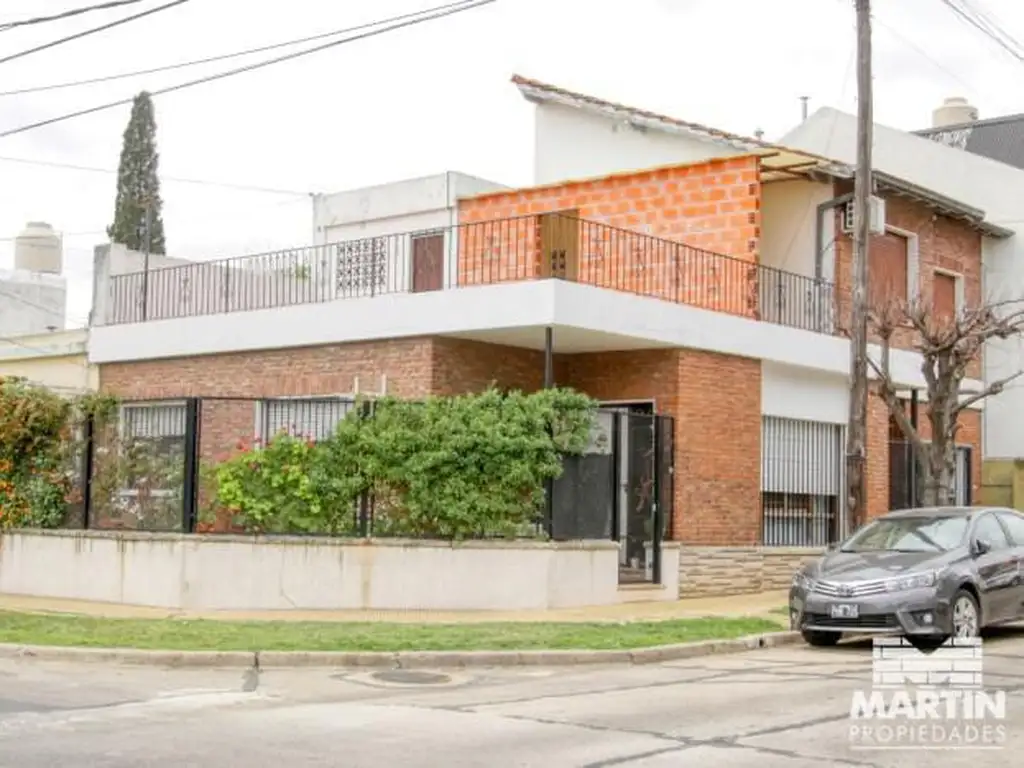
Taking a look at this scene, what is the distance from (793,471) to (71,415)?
10965 millimetres

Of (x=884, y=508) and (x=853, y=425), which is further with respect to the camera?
(x=884, y=508)

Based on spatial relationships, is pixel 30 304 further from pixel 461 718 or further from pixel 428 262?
pixel 461 718

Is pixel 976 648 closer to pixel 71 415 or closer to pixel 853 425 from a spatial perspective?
pixel 853 425

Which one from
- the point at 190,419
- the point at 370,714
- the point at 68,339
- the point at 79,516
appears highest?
the point at 68,339

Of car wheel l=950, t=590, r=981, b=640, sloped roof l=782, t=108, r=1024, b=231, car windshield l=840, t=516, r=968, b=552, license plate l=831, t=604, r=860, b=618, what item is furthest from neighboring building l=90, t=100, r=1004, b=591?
car wheel l=950, t=590, r=981, b=640

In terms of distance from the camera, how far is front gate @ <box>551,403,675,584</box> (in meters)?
17.5

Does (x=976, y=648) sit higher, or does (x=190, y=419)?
(x=190, y=419)

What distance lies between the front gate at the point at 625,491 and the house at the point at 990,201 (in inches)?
423

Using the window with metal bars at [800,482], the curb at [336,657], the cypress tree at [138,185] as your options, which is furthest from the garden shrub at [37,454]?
the cypress tree at [138,185]

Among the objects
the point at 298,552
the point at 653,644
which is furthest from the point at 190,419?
the point at 653,644

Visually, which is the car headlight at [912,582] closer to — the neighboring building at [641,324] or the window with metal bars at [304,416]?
the neighboring building at [641,324]

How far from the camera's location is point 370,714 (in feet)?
31.3

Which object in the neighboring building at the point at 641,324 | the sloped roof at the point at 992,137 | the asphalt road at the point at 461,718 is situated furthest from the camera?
the sloped roof at the point at 992,137

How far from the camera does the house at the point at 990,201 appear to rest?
90.7 feet
